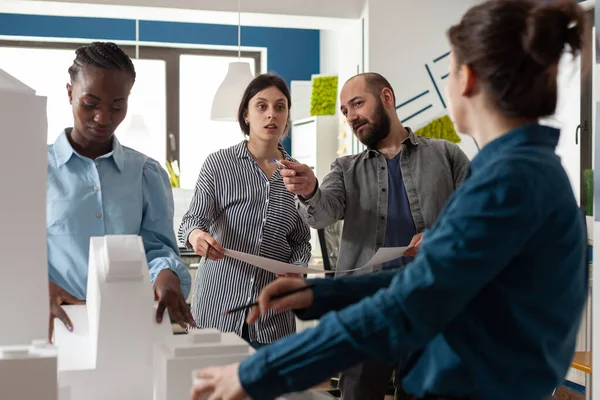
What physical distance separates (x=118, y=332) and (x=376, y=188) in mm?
1405

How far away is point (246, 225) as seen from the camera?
8.77 ft

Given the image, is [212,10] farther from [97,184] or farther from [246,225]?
[97,184]

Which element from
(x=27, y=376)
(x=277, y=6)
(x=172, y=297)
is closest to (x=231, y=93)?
(x=277, y=6)

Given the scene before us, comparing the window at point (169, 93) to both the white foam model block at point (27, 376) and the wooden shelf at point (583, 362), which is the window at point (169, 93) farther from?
the white foam model block at point (27, 376)

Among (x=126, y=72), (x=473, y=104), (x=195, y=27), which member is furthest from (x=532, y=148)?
(x=195, y=27)

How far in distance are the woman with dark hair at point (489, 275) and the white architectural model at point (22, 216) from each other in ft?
1.58

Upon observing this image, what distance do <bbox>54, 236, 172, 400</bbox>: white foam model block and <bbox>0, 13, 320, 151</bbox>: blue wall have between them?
20.0 ft

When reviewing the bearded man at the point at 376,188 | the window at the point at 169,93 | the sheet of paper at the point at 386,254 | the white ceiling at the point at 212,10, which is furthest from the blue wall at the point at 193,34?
the sheet of paper at the point at 386,254

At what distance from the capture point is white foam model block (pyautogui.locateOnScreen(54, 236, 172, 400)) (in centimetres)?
128

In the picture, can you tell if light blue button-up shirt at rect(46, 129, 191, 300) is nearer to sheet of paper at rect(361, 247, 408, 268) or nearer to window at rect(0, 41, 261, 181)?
sheet of paper at rect(361, 247, 408, 268)

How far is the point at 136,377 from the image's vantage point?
1313mm

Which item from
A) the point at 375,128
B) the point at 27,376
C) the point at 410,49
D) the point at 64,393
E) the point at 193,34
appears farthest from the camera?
the point at 193,34

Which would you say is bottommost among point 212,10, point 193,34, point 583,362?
point 583,362

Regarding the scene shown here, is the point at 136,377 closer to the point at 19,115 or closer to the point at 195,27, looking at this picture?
the point at 19,115
